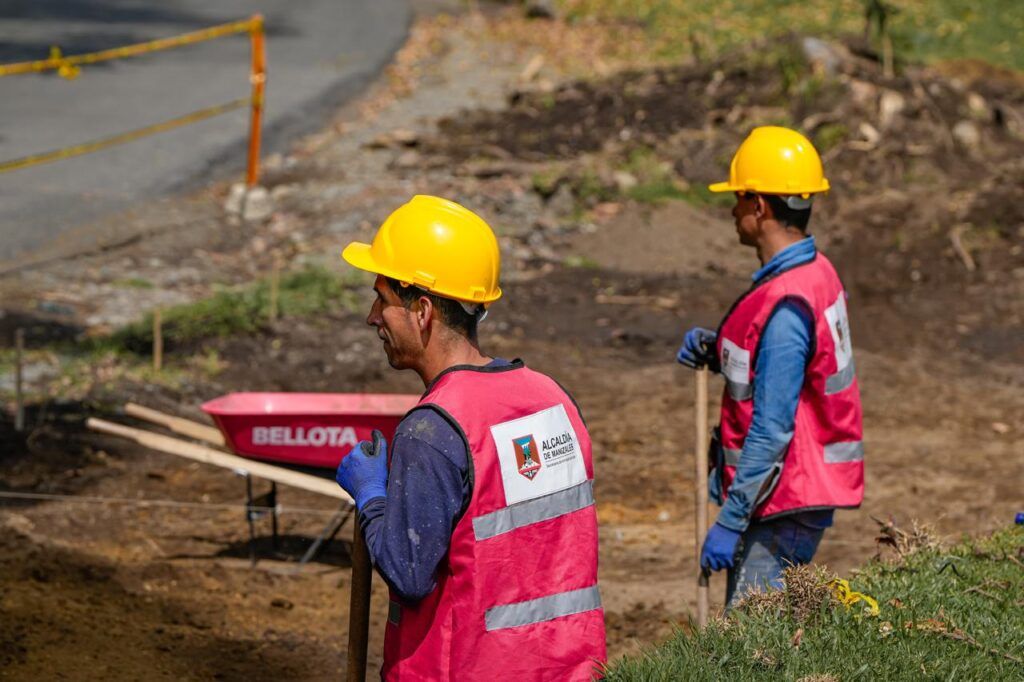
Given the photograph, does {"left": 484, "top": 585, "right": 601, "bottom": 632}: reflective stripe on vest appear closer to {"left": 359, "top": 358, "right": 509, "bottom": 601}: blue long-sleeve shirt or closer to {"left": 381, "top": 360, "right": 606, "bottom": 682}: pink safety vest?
{"left": 381, "top": 360, "right": 606, "bottom": 682}: pink safety vest

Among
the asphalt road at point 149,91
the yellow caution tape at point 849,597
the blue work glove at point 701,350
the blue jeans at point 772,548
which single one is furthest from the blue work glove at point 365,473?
the asphalt road at point 149,91

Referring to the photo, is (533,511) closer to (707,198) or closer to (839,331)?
(839,331)

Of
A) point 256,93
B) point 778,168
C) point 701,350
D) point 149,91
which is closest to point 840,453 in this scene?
point 701,350

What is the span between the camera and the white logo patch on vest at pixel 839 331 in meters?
4.36

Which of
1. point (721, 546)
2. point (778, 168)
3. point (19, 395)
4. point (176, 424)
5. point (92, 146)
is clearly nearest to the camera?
point (721, 546)

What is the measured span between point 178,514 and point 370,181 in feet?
23.1

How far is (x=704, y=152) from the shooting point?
46.9ft

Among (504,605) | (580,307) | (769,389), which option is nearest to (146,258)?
(580,307)

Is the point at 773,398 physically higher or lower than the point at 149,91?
lower

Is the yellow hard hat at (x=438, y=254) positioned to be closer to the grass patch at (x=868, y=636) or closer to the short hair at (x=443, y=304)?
the short hair at (x=443, y=304)

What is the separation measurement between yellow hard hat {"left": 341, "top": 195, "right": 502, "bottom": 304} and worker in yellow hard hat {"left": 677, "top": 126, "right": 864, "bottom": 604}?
1404 mm

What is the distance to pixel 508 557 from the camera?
301 centimetres

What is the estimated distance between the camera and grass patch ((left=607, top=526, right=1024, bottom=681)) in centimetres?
356

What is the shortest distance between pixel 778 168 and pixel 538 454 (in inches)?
72.5
